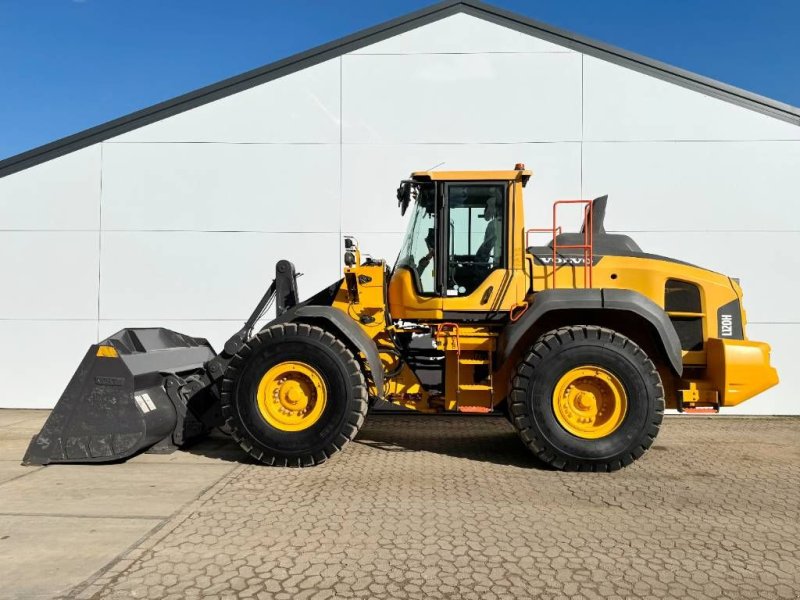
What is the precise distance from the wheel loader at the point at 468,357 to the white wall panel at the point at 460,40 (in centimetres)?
355

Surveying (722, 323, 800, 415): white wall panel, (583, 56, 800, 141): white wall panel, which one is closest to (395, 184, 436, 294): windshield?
(583, 56, 800, 141): white wall panel

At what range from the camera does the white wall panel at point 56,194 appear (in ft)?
27.2

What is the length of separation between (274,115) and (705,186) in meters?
6.30

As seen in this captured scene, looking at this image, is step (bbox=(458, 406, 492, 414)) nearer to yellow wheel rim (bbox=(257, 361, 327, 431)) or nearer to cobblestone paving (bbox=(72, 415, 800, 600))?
cobblestone paving (bbox=(72, 415, 800, 600))

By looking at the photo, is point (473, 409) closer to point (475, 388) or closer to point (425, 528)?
point (475, 388)

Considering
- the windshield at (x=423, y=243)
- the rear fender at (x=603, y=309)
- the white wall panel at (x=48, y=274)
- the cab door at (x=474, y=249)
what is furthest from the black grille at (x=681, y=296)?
the white wall panel at (x=48, y=274)

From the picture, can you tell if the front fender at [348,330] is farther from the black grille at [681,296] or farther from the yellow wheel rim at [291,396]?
the black grille at [681,296]

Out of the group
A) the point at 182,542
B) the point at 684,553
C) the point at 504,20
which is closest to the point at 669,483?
the point at 684,553

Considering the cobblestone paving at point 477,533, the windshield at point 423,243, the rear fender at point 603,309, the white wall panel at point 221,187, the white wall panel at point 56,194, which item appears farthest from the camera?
the white wall panel at point 56,194

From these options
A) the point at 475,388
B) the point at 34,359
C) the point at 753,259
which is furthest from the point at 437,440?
the point at 34,359

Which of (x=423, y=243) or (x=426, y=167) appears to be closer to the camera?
(x=423, y=243)

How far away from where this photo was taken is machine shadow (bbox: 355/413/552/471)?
5.43m

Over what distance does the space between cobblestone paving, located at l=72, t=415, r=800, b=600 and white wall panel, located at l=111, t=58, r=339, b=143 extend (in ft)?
16.4

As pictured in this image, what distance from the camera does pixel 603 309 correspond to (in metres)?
5.07
